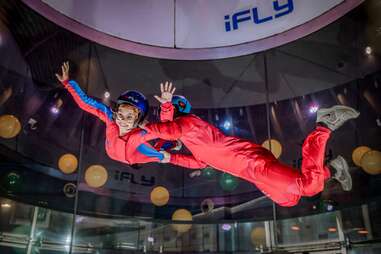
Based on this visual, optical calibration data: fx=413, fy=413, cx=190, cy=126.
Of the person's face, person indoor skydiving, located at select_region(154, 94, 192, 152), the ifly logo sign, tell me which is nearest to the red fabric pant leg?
person indoor skydiving, located at select_region(154, 94, 192, 152)

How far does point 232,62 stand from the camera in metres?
4.21

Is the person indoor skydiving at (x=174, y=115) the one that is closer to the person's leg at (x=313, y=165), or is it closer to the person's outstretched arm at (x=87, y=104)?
the person's outstretched arm at (x=87, y=104)

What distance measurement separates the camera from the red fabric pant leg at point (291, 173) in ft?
10.2

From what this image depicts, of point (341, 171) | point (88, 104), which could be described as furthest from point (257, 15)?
point (88, 104)

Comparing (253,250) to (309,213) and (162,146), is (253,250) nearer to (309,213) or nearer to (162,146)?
(309,213)

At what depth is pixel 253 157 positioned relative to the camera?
322 centimetres

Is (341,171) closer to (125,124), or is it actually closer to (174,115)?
(174,115)

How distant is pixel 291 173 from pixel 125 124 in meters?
1.36

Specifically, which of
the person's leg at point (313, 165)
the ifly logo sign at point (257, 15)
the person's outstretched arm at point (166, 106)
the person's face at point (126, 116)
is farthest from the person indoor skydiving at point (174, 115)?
the person's leg at point (313, 165)

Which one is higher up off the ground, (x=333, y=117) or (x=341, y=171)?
(x=333, y=117)

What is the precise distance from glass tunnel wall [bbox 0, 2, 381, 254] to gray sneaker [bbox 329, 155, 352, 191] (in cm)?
7

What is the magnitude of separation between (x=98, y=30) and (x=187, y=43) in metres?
0.82

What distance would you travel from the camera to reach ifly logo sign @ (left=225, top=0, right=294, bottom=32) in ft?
11.8

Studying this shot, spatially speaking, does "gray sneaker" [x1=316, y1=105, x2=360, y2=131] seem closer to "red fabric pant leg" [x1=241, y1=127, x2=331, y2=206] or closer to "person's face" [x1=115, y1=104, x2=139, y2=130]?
"red fabric pant leg" [x1=241, y1=127, x2=331, y2=206]
